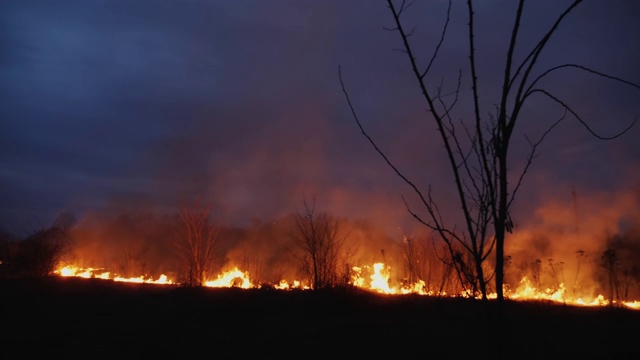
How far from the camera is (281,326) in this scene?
7129mm

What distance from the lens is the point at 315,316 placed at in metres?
8.26

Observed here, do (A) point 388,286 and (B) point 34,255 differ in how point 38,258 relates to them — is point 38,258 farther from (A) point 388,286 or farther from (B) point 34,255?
(A) point 388,286

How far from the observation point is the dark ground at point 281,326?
5.49 m

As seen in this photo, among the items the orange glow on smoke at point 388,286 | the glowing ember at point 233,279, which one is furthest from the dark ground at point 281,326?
the glowing ember at point 233,279

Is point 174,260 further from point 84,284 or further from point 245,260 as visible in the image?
point 84,284

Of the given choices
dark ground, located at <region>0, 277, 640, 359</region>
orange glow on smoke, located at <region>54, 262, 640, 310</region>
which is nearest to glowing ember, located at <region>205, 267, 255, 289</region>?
orange glow on smoke, located at <region>54, 262, 640, 310</region>

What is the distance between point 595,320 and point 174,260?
22942mm

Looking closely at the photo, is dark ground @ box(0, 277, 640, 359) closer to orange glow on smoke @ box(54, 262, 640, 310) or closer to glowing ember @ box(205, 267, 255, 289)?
orange glow on smoke @ box(54, 262, 640, 310)

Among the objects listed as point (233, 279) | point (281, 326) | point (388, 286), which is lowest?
point (281, 326)

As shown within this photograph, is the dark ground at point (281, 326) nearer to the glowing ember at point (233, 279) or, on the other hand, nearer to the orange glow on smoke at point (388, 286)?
the orange glow on smoke at point (388, 286)

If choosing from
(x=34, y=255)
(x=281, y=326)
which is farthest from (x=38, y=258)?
(x=281, y=326)

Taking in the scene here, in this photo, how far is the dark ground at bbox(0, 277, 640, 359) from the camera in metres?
5.49

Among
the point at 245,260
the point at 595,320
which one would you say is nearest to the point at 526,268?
the point at 595,320

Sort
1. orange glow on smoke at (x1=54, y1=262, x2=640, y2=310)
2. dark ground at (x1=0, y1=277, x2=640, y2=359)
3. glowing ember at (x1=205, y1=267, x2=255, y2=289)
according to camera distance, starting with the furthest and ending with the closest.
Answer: glowing ember at (x1=205, y1=267, x2=255, y2=289)
orange glow on smoke at (x1=54, y1=262, x2=640, y2=310)
dark ground at (x1=0, y1=277, x2=640, y2=359)
